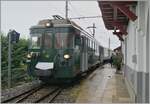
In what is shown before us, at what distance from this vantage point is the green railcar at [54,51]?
50.0 feet

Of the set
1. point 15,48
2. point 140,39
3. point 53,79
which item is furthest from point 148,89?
point 15,48

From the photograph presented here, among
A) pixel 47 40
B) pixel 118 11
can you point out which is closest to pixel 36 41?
pixel 47 40

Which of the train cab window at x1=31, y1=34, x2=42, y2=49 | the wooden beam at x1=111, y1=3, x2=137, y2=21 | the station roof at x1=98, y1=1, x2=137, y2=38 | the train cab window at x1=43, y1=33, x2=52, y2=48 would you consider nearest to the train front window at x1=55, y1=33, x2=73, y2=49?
the train cab window at x1=43, y1=33, x2=52, y2=48

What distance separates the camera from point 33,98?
12.9 m

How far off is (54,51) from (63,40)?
1.97 ft

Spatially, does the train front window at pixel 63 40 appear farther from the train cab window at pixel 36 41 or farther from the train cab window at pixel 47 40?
the train cab window at pixel 36 41

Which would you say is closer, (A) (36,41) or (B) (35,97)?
(B) (35,97)

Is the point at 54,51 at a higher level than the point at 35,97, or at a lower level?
higher

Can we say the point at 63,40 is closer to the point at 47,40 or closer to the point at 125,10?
Answer: the point at 47,40

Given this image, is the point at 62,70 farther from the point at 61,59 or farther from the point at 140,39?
the point at 140,39

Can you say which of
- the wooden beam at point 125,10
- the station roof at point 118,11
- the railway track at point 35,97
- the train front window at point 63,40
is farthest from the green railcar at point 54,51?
the wooden beam at point 125,10

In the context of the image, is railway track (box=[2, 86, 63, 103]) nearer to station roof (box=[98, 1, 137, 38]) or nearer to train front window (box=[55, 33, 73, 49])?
train front window (box=[55, 33, 73, 49])

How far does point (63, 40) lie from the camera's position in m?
15.5

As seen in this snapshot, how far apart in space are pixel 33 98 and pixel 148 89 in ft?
19.6
